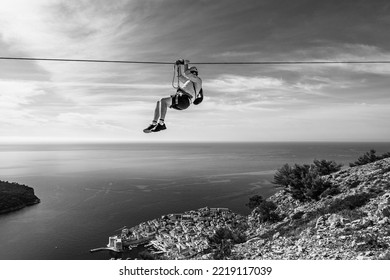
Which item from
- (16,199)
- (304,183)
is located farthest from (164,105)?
(16,199)

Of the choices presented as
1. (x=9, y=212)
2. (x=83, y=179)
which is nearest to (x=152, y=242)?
(x=9, y=212)

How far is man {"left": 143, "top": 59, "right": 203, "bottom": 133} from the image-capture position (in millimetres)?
6770

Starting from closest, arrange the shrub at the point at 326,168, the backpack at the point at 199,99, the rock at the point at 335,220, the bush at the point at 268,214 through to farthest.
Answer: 1. the backpack at the point at 199,99
2. the rock at the point at 335,220
3. the bush at the point at 268,214
4. the shrub at the point at 326,168

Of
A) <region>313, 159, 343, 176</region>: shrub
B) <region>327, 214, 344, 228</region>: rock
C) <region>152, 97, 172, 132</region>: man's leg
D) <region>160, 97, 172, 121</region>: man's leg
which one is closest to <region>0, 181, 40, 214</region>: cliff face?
<region>313, 159, 343, 176</region>: shrub

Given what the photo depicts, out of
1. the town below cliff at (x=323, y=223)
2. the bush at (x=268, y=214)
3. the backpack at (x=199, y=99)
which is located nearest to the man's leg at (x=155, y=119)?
the backpack at (x=199, y=99)

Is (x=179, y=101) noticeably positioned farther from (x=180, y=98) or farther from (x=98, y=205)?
(x=98, y=205)

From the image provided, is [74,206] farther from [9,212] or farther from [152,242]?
[152,242]

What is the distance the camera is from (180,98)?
22.4 feet

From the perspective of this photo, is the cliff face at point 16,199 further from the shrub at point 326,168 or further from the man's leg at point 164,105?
the man's leg at point 164,105

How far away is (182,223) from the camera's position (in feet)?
158

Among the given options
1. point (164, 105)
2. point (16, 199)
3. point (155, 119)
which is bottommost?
point (16, 199)

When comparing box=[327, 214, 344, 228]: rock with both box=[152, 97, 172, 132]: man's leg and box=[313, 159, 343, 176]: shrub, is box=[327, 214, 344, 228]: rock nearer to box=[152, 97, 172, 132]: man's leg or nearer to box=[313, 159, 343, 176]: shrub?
box=[152, 97, 172, 132]: man's leg

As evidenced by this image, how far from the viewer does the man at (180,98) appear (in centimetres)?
677

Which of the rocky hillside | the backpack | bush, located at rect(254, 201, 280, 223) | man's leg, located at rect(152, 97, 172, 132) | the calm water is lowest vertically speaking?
the calm water
